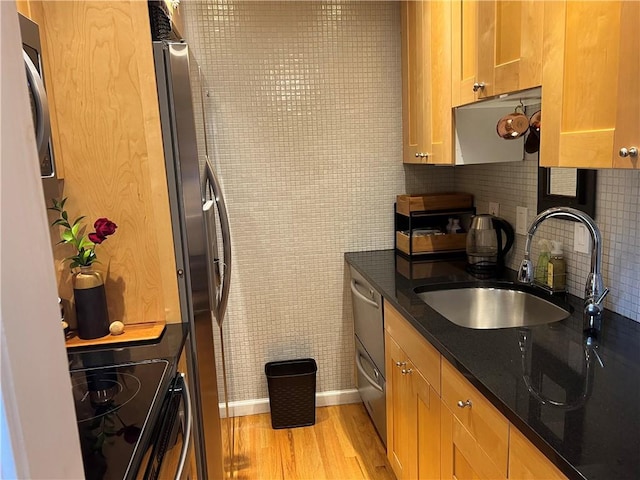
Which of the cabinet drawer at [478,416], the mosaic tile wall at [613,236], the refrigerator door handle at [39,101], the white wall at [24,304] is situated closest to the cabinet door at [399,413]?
the cabinet drawer at [478,416]

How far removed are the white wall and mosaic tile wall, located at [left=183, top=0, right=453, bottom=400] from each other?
2174 millimetres

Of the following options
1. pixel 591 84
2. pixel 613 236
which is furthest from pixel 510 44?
pixel 613 236

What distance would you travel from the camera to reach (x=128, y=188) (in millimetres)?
1665

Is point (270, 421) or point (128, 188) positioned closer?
point (128, 188)

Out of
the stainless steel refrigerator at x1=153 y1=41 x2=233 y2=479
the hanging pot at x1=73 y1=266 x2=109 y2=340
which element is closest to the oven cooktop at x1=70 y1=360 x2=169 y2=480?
the hanging pot at x1=73 y1=266 x2=109 y2=340

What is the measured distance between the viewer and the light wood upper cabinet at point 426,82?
204cm

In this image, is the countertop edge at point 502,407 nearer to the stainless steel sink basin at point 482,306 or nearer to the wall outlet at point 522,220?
the stainless steel sink basin at point 482,306

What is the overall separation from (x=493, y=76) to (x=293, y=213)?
140 cm

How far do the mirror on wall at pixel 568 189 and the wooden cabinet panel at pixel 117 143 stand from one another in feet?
4.78

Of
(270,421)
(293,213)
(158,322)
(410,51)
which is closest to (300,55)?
(410,51)

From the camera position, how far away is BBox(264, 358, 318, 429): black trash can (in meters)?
2.69

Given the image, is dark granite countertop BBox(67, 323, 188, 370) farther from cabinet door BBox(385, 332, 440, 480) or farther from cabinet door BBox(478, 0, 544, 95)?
cabinet door BBox(478, 0, 544, 95)

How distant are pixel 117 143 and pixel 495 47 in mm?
1280

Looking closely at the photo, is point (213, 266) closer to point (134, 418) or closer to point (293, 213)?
point (134, 418)
